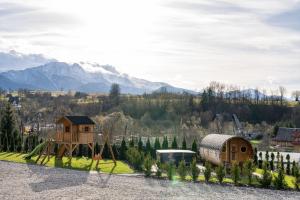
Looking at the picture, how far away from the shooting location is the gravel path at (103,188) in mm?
29288

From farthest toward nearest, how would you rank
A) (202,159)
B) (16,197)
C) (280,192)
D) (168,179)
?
(202,159)
(168,179)
(280,192)
(16,197)

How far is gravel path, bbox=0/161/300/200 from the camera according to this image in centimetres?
2929

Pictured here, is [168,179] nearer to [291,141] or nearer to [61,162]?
[61,162]

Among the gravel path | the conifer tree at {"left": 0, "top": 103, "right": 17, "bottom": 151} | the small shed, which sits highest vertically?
the conifer tree at {"left": 0, "top": 103, "right": 17, "bottom": 151}

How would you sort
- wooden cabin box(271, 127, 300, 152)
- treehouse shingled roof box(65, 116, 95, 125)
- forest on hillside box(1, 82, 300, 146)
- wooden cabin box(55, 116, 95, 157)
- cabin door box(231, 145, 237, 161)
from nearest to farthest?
cabin door box(231, 145, 237, 161) < treehouse shingled roof box(65, 116, 95, 125) < wooden cabin box(55, 116, 95, 157) < wooden cabin box(271, 127, 300, 152) < forest on hillside box(1, 82, 300, 146)

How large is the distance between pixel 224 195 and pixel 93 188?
29.4 ft

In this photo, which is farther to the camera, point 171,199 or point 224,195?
point 224,195

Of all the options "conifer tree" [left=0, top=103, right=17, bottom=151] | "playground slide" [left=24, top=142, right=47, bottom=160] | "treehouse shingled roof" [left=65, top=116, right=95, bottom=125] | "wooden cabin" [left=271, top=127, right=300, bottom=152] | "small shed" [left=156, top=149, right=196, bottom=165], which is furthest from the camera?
"wooden cabin" [left=271, top=127, right=300, bottom=152]

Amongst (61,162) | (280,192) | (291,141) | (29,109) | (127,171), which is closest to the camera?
(280,192)

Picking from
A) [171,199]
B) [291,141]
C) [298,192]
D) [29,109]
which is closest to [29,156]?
[171,199]

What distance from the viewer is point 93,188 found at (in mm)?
31625

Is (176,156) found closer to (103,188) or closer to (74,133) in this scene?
(74,133)

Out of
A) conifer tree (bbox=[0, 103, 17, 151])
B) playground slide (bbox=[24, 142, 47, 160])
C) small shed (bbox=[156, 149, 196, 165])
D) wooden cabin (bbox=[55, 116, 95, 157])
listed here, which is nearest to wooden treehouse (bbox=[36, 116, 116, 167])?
wooden cabin (bbox=[55, 116, 95, 157])

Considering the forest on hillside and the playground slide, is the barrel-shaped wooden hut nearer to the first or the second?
the playground slide
